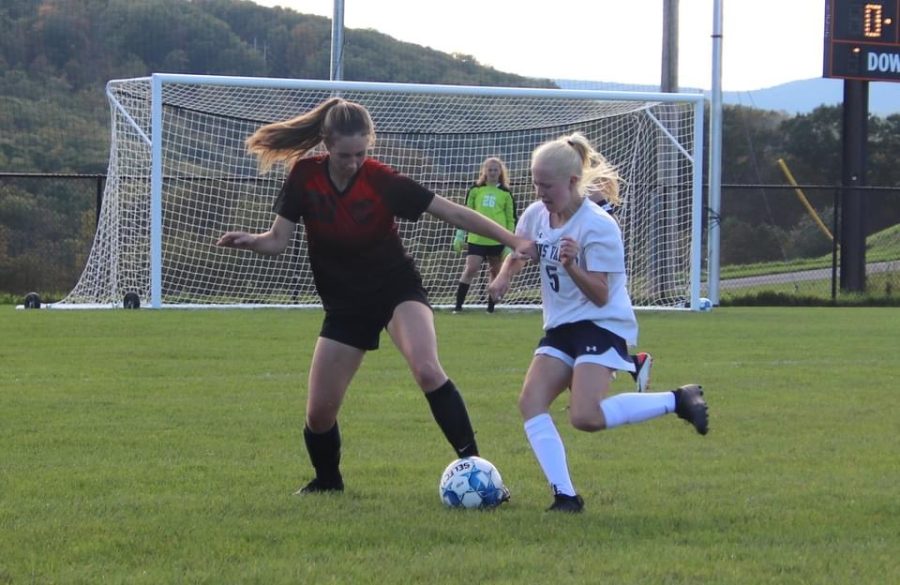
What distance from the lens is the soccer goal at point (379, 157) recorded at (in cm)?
1794

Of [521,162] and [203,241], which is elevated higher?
[521,162]

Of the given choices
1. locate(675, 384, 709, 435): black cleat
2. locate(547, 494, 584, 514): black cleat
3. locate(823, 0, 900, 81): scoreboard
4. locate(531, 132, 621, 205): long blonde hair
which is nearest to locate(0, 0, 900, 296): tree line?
locate(823, 0, 900, 81): scoreboard

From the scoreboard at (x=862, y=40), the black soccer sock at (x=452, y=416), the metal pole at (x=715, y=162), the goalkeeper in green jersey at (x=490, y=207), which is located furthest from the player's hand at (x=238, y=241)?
the scoreboard at (x=862, y=40)

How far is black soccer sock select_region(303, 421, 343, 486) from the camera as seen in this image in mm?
5930

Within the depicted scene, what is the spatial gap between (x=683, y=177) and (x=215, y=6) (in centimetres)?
2932

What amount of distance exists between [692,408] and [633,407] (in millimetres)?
241

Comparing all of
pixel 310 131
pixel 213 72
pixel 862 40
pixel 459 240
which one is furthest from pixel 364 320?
pixel 213 72

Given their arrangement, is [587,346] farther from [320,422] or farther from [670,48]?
[670,48]

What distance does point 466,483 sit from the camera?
555cm

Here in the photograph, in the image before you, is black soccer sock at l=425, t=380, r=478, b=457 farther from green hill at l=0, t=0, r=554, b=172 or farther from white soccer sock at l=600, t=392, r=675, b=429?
green hill at l=0, t=0, r=554, b=172

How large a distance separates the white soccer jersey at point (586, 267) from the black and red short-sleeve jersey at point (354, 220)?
568 millimetres

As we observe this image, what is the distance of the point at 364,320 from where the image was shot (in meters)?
5.87

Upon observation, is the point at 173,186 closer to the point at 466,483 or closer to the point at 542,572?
the point at 466,483

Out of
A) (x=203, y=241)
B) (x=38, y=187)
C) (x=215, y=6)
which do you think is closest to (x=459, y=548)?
(x=203, y=241)
